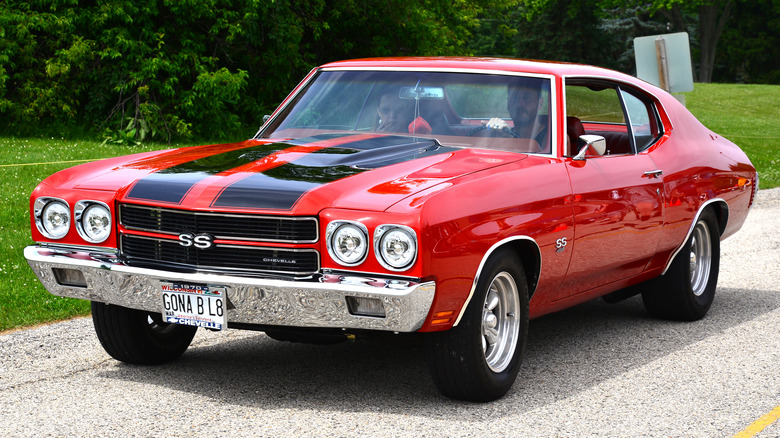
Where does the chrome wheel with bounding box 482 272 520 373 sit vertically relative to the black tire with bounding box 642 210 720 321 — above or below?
above

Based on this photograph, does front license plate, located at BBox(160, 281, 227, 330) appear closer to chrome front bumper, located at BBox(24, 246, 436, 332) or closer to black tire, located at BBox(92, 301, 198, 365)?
chrome front bumper, located at BBox(24, 246, 436, 332)

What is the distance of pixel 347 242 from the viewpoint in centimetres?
455

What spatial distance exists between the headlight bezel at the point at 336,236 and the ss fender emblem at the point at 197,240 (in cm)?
58

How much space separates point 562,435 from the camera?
4.61m

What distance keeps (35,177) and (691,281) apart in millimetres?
8614

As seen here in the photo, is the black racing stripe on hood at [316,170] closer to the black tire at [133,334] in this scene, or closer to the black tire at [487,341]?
the black tire at [487,341]

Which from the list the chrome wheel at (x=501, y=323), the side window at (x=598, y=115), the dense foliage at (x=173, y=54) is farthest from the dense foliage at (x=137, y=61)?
the chrome wheel at (x=501, y=323)

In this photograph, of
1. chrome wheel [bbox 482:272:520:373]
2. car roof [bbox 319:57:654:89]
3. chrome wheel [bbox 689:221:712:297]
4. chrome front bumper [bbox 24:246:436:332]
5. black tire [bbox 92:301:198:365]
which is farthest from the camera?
chrome wheel [bbox 689:221:712:297]

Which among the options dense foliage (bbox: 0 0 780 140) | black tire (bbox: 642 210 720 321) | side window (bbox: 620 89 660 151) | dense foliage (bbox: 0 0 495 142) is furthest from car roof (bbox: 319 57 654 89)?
dense foliage (bbox: 0 0 495 142)

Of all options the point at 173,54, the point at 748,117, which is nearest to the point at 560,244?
the point at 173,54

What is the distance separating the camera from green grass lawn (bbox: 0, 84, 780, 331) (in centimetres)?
729

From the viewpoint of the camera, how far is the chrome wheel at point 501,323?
510 cm

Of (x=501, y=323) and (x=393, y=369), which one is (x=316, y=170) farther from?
(x=393, y=369)

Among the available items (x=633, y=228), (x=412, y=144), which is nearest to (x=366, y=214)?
(x=412, y=144)
